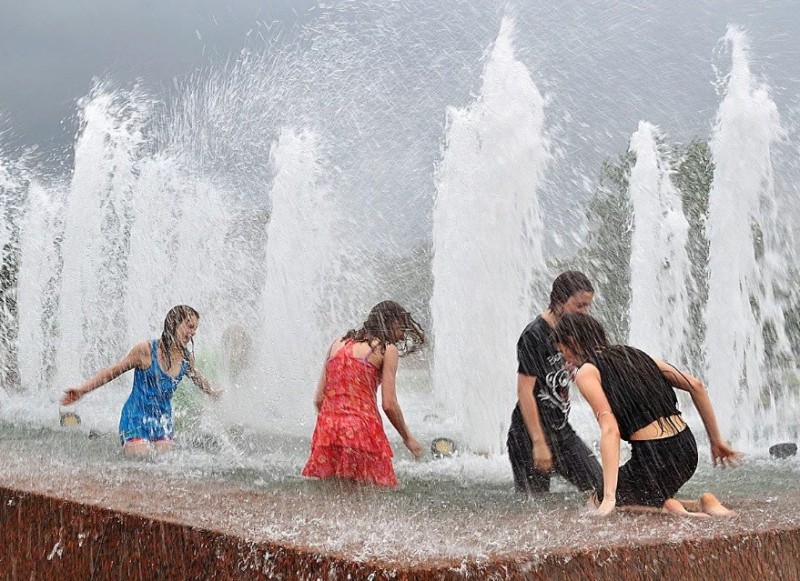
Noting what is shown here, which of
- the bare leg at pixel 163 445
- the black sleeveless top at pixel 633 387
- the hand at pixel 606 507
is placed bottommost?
the hand at pixel 606 507

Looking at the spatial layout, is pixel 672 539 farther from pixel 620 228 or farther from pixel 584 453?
pixel 620 228

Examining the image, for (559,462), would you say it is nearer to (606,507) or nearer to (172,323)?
(606,507)

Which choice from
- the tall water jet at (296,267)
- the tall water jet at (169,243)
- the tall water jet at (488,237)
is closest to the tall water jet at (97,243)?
the tall water jet at (169,243)

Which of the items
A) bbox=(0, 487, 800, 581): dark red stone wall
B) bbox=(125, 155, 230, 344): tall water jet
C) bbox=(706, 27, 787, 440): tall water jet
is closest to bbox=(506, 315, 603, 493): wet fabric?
bbox=(0, 487, 800, 581): dark red stone wall

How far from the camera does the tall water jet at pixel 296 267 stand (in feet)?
43.4

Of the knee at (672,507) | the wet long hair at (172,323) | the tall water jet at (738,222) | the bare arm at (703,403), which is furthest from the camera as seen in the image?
the tall water jet at (738,222)

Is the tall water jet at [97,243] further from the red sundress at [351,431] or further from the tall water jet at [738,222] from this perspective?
the red sundress at [351,431]

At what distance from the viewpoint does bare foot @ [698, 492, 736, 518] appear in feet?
11.5

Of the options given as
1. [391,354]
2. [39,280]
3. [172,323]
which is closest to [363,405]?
[391,354]

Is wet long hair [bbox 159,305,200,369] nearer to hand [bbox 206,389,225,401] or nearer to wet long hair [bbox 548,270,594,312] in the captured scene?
hand [bbox 206,389,225,401]

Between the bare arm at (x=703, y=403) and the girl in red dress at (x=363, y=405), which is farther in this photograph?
the girl in red dress at (x=363, y=405)

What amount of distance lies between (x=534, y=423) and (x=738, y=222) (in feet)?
30.2

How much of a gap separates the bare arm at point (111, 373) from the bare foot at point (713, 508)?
3381 millimetres

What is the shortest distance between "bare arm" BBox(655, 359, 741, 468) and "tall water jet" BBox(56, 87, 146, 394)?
40.7ft
